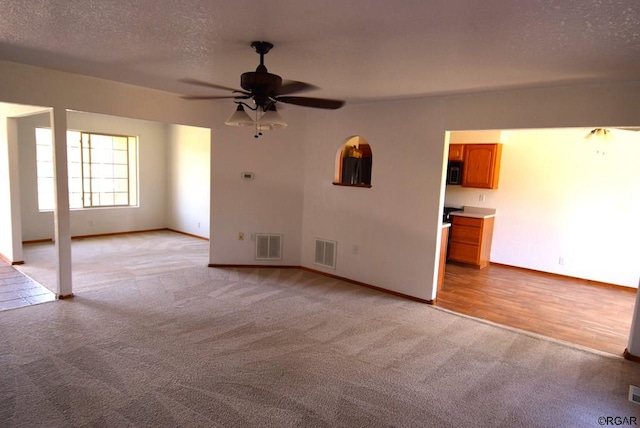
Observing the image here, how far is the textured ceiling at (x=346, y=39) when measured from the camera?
194 cm

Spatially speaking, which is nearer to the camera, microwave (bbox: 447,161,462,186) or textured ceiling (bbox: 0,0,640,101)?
textured ceiling (bbox: 0,0,640,101)

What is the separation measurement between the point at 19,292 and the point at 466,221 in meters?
6.41

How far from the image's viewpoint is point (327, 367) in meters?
2.93

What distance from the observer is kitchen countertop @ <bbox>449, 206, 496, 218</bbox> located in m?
6.22

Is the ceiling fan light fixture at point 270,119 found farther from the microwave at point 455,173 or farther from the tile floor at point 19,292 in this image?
the microwave at point 455,173

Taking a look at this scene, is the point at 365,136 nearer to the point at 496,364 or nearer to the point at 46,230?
the point at 496,364

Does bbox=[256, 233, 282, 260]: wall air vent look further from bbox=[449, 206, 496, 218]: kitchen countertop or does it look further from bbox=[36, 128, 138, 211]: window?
bbox=[36, 128, 138, 211]: window

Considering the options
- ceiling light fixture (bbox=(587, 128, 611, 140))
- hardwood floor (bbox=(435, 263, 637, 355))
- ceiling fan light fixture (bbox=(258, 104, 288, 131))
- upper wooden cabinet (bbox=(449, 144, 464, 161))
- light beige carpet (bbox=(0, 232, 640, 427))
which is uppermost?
ceiling light fixture (bbox=(587, 128, 611, 140))

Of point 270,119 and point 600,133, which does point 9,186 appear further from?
point 600,133

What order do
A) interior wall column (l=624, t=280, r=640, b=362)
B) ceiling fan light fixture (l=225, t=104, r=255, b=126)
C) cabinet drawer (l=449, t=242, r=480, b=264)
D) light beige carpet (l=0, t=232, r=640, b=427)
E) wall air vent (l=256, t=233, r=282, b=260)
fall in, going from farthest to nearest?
cabinet drawer (l=449, t=242, r=480, b=264)
wall air vent (l=256, t=233, r=282, b=260)
interior wall column (l=624, t=280, r=640, b=362)
ceiling fan light fixture (l=225, t=104, r=255, b=126)
light beige carpet (l=0, t=232, r=640, b=427)

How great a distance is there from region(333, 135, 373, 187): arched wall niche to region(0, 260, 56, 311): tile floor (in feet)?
12.6

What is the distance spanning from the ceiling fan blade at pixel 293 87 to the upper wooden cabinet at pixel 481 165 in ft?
12.3

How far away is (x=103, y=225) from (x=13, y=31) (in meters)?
5.94

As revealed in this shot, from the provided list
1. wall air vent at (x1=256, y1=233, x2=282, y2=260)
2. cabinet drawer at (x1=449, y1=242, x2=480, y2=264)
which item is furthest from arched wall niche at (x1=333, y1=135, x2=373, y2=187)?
cabinet drawer at (x1=449, y1=242, x2=480, y2=264)
